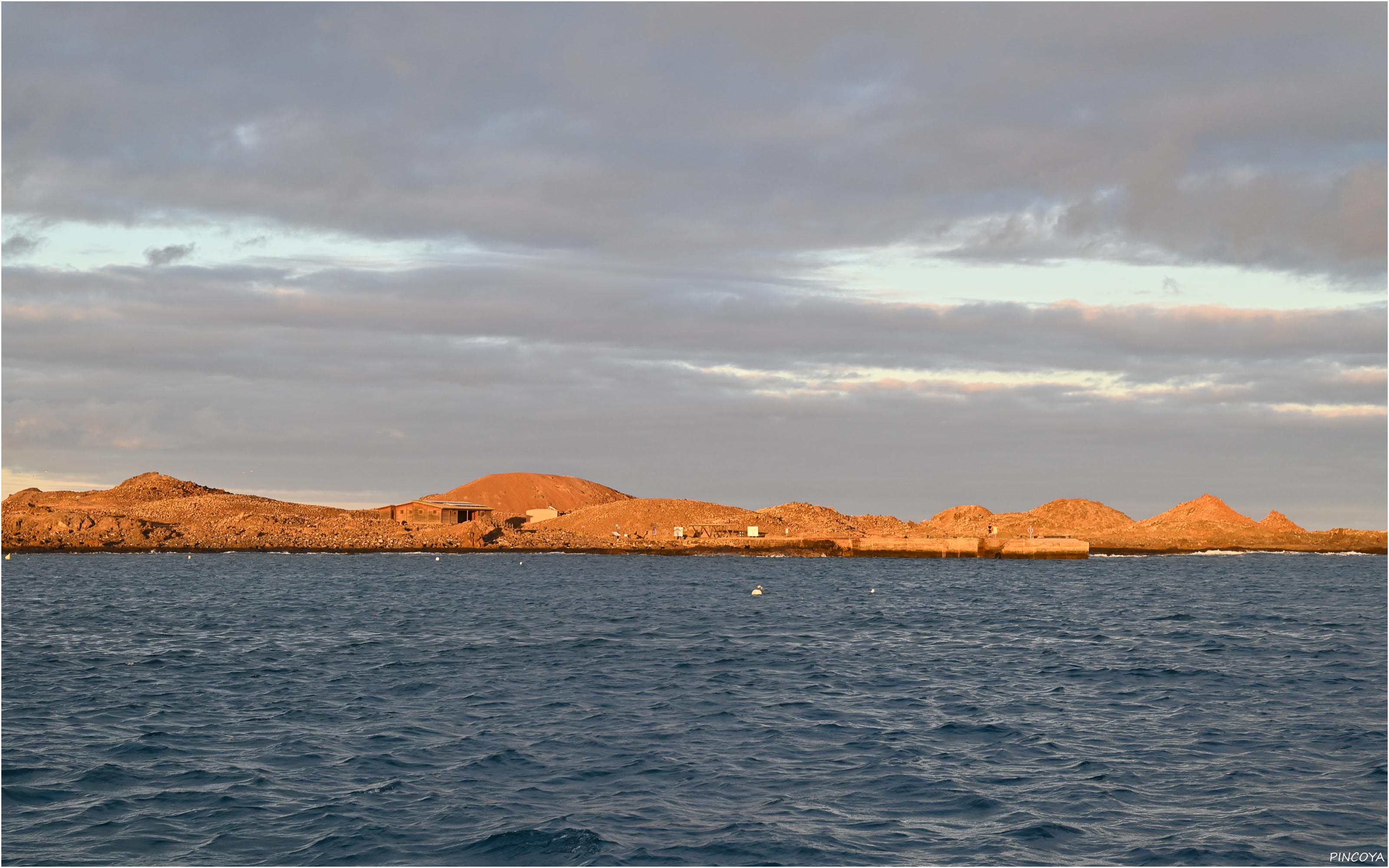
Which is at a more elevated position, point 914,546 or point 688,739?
point 688,739

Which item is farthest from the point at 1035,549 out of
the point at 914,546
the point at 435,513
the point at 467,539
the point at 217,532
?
the point at 217,532

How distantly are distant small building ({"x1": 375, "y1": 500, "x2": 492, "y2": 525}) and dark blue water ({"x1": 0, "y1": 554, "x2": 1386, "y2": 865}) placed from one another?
136 meters

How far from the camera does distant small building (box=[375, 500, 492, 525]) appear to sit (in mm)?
193000

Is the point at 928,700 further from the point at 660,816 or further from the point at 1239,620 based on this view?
the point at 1239,620

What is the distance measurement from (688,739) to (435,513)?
575 ft

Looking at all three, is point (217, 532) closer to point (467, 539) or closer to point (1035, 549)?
point (467, 539)

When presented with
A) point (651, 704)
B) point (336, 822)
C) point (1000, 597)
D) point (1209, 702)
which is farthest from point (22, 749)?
point (1000, 597)

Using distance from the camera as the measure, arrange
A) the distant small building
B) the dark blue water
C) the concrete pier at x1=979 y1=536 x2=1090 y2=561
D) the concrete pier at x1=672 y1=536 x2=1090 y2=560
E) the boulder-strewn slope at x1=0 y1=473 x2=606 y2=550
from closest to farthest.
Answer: the dark blue water
the concrete pier at x1=979 y1=536 x2=1090 y2=561
the concrete pier at x1=672 y1=536 x2=1090 y2=560
the boulder-strewn slope at x1=0 y1=473 x2=606 y2=550
the distant small building

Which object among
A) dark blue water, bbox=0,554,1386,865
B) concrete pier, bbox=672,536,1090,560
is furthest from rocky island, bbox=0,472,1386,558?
dark blue water, bbox=0,554,1386,865

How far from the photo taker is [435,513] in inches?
7633

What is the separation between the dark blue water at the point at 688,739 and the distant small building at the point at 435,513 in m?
136

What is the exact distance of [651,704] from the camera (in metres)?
29.7

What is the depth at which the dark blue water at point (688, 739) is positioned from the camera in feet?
58.7

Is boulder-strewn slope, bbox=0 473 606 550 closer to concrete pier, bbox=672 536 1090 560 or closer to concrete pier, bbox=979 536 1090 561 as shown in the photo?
concrete pier, bbox=672 536 1090 560
